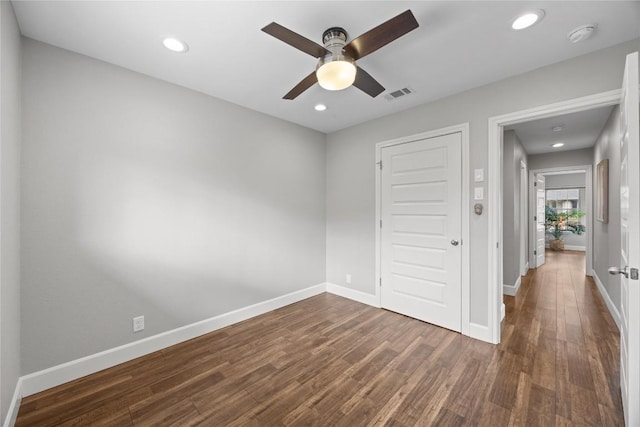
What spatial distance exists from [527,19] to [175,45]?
8.24ft

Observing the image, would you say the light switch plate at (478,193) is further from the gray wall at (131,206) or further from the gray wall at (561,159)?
the gray wall at (561,159)

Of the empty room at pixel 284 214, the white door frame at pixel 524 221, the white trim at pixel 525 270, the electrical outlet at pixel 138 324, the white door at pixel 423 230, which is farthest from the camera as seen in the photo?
the white trim at pixel 525 270

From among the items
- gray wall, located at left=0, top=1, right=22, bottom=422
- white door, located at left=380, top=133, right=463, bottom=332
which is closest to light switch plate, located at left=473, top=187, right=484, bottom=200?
white door, located at left=380, top=133, right=463, bottom=332

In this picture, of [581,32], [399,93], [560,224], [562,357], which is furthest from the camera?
[560,224]

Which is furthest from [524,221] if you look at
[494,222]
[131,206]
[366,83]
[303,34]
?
[131,206]

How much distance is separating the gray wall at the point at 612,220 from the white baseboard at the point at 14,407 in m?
5.39

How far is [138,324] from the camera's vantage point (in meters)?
2.40

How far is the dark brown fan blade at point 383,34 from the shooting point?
1.40 m

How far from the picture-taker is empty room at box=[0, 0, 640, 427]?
1.70 m

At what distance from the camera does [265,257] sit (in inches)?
134

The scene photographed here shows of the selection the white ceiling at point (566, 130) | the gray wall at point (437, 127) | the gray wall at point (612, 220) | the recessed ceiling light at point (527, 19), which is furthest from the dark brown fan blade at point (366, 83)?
the gray wall at point (612, 220)

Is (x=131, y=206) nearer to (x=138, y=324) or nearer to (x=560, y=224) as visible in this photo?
(x=138, y=324)

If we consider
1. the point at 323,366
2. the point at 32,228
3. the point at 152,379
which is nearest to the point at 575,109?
the point at 323,366

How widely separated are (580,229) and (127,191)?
12.2 metres
